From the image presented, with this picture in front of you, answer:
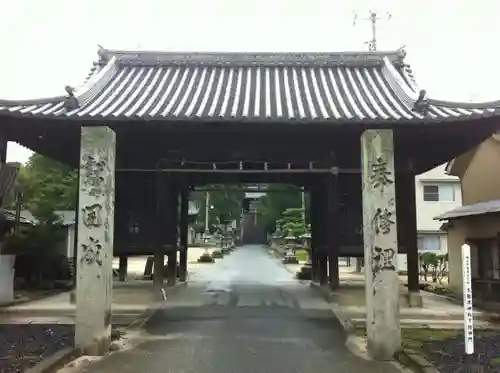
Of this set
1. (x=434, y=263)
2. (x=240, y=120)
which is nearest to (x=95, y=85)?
(x=240, y=120)

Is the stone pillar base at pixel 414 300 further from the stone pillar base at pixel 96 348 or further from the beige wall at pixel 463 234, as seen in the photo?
the stone pillar base at pixel 96 348

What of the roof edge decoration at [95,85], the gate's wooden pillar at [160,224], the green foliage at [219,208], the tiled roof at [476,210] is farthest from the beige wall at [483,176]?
the green foliage at [219,208]

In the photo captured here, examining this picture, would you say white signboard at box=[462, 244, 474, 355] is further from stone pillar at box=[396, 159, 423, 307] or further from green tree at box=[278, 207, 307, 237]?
green tree at box=[278, 207, 307, 237]

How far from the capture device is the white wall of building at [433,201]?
38.0m

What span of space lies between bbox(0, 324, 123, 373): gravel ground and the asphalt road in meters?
1.01

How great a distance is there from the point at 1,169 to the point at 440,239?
110 ft

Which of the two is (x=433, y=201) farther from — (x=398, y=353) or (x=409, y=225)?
(x=398, y=353)

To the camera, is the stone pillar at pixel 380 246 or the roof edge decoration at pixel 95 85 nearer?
the stone pillar at pixel 380 246

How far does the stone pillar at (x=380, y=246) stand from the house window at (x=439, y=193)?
2994 centimetres

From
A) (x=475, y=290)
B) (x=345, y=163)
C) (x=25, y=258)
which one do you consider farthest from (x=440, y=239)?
(x=25, y=258)

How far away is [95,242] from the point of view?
9961 mm

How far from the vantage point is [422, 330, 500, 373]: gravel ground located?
329 inches

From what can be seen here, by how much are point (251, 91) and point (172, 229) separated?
21.1 ft

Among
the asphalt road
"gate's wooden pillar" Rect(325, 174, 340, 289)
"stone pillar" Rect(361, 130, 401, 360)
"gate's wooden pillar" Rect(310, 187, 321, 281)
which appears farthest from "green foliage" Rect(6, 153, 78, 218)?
"stone pillar" Rect(361, 130, 401, 360)
